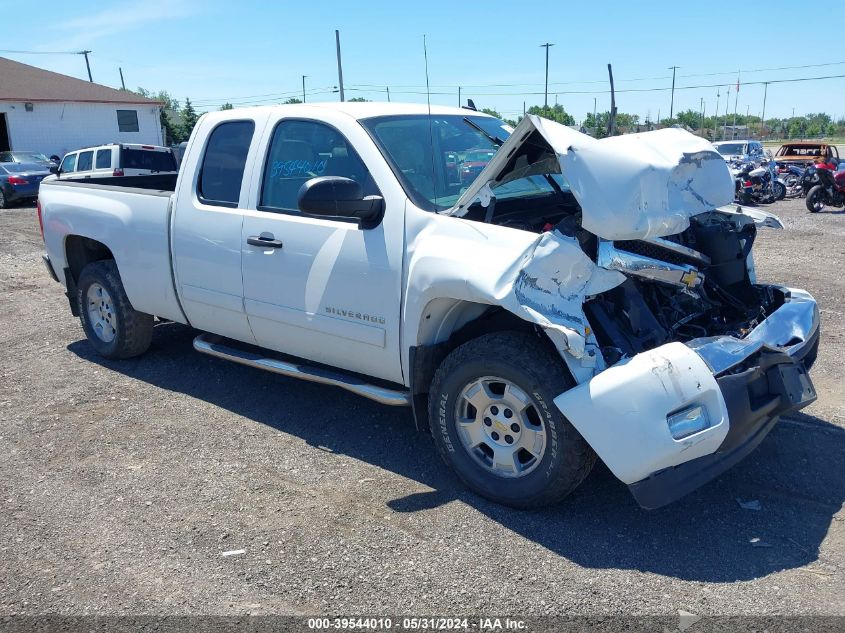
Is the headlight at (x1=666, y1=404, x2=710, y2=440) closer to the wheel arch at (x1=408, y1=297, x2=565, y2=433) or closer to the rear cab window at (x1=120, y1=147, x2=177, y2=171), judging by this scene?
the wheel arch at (x1=408, y1=297, x2=565, y2=433)

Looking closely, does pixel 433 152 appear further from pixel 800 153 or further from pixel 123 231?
pixel 800 153

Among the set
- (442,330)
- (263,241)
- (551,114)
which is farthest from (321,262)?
(551,114)

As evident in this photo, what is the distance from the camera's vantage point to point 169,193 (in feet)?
18.7

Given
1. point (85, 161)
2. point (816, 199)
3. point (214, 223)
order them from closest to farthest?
point (214, 223)
point (816, 199)
point (85, 161)

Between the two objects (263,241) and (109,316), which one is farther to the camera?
(109,316)

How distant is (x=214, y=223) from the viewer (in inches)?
203

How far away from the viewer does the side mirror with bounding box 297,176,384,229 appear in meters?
4.03

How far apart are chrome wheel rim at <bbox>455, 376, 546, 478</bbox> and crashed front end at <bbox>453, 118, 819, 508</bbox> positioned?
34cm

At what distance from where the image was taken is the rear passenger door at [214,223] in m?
5.08

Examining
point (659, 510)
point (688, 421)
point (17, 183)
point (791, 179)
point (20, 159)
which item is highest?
point (688, 421)

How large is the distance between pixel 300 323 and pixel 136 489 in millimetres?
1337

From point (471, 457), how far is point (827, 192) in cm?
1710

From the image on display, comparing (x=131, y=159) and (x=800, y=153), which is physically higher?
(x=131, y=159)

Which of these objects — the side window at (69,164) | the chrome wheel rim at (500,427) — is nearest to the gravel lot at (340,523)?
the chrome wheel rim at (500,427)
